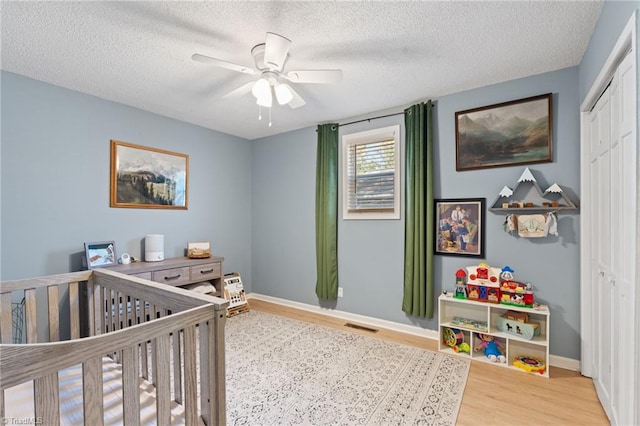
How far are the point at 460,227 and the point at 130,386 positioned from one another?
2764mm

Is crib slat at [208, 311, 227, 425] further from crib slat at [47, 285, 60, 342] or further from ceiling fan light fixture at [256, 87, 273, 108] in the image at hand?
ceiling fan light fixture at [256, 87, 273, 108]

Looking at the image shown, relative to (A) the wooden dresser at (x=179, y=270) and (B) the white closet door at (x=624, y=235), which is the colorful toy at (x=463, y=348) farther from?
(A) the wooden dresser at (x=179, y=270)

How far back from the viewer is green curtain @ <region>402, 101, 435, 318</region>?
9.47 feet

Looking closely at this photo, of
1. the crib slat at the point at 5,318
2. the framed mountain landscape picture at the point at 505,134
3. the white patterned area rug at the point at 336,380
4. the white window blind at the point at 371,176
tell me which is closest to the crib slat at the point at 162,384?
the white patterned area rug at the point at 336,380

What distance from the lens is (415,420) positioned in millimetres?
1739

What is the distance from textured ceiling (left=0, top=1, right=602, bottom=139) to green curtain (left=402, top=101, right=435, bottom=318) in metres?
0.32

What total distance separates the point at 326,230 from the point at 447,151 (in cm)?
164

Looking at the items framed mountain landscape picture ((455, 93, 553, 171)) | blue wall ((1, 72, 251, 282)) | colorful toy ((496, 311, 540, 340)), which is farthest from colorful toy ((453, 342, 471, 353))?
blue wall ((1, 72, 251, 282))

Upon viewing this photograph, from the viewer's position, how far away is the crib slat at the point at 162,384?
1022mm

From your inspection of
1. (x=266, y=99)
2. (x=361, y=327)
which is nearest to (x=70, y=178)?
(x=266, y=99)

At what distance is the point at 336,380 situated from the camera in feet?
7.10

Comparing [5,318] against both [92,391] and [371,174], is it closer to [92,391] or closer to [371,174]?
[92,391]

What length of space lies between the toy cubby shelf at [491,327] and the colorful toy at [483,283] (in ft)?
0.25

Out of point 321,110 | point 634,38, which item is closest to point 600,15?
point 634,38
